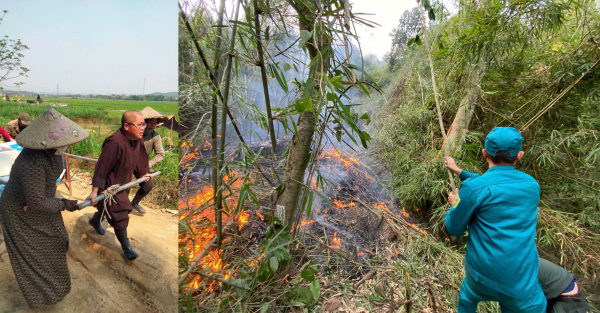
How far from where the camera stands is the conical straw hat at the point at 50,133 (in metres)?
0.66

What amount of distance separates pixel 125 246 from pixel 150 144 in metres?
0.30

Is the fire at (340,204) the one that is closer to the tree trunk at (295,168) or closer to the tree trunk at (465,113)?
the tree trunk at (465,113)

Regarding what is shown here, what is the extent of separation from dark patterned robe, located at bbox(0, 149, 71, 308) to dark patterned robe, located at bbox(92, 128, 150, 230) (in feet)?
0.31

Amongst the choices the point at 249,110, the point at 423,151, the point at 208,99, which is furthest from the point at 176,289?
the point at 423,151

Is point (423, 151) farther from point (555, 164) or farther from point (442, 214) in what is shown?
point (555, 164)

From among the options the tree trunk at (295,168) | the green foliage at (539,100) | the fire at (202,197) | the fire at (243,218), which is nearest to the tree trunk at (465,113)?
the green foliage at (539,100)

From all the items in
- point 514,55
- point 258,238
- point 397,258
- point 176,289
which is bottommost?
point 397,258

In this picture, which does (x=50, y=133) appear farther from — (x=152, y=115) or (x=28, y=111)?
(x=152, y=115)

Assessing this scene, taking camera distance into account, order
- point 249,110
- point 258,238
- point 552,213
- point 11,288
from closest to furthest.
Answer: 1. point 11,288
2. point 249,110
3. point 258,238
4. point 552,213

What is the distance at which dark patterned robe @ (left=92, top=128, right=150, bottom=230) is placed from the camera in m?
0.74

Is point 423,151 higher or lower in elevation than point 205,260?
higher

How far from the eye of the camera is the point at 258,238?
1785 mm

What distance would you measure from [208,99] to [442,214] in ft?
7.32

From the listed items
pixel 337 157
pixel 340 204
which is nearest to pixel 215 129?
pixel 340 204
